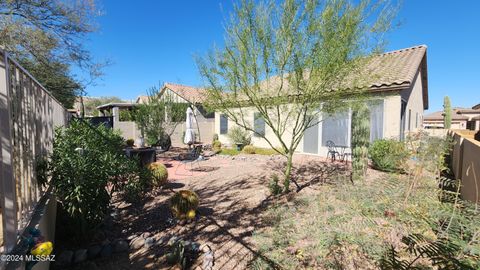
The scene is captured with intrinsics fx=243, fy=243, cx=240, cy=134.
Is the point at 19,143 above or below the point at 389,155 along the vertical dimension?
above

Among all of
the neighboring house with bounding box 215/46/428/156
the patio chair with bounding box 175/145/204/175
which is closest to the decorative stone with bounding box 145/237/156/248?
the neighboring house with bounding box 215/46/428/156

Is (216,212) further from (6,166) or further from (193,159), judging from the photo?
(193,159)

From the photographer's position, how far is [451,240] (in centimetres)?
166

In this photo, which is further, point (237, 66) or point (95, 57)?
point (95, 57)

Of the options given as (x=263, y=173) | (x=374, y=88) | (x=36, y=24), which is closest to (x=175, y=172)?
(x=263, y=173)

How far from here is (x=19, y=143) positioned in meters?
2.52

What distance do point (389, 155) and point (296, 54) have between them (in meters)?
5.19

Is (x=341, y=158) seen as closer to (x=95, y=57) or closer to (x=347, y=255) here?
(x=347, y=255)

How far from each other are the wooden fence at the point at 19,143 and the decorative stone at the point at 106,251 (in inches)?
47.5

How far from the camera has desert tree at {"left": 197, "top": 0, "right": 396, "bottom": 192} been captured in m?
4.84

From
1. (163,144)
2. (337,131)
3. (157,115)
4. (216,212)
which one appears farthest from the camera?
(163,144)

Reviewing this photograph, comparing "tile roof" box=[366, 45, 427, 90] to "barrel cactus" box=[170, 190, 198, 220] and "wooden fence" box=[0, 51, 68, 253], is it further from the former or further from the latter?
"wooden fence" box=[0, 51, 68, 253]

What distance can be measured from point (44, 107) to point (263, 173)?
20.9 ft

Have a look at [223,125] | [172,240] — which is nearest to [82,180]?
[172,240]
